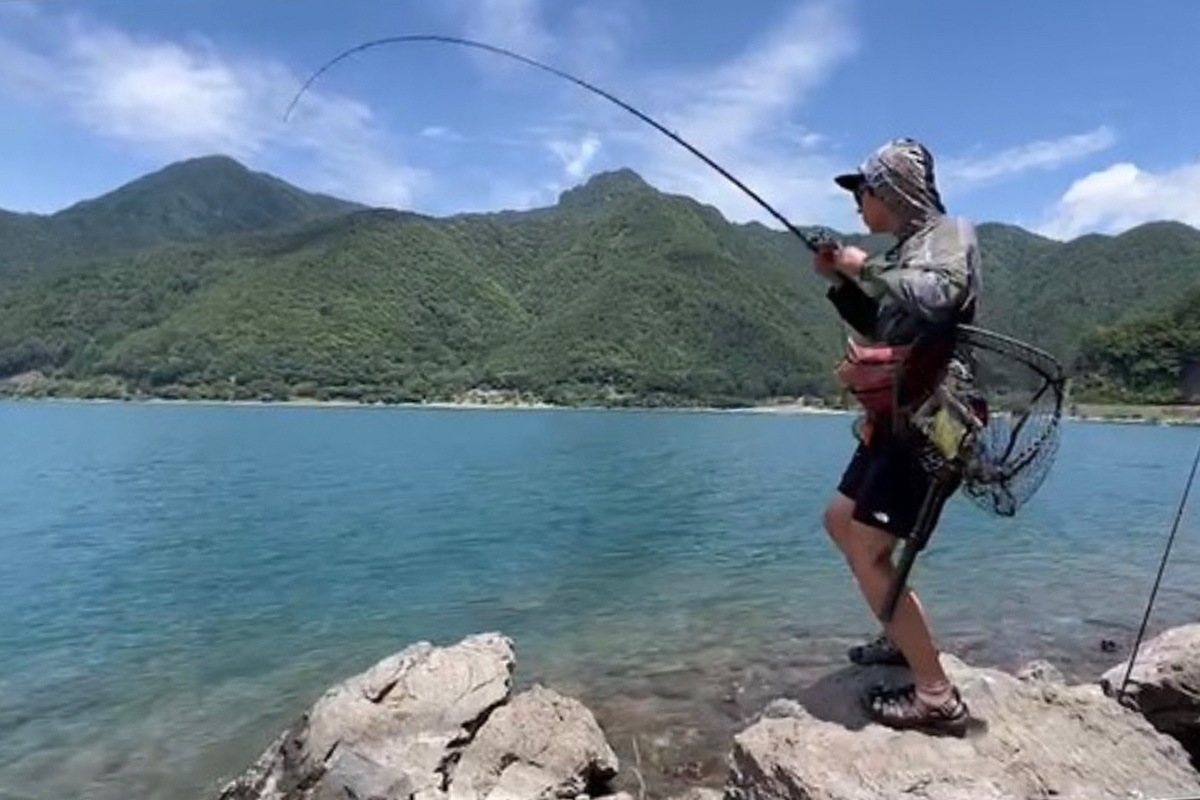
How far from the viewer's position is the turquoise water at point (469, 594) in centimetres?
1176

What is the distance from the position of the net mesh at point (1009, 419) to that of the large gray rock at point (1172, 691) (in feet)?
12.1

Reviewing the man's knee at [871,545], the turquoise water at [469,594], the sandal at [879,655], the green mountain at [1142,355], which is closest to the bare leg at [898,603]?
the man's knee at [871,545]

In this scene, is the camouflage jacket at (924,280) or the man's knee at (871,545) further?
the man's knee at (871,545)

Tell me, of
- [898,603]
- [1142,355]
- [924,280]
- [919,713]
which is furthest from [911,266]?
[1142,355]

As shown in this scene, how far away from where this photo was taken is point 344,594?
66.8 ft

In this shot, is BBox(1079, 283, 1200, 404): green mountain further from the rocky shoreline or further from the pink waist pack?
the pink waist pack

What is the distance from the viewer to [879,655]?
5652mm

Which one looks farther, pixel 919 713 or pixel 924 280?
pixel 919 713

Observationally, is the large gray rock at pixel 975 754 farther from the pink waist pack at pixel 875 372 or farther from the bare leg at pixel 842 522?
the pink waist pack at pixel 875 372

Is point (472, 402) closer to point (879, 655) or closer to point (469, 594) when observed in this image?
point (469, 594)

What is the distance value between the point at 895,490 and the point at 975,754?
1.28 meters

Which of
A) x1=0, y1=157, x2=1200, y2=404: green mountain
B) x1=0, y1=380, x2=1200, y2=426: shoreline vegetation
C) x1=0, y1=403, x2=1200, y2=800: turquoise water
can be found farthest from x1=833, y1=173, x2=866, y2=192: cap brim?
x1=0, y1=157, x2=1200, y2=404: green mountain

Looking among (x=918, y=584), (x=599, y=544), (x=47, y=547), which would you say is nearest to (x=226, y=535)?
(x=47, y=547)

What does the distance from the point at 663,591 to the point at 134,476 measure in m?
37.1
